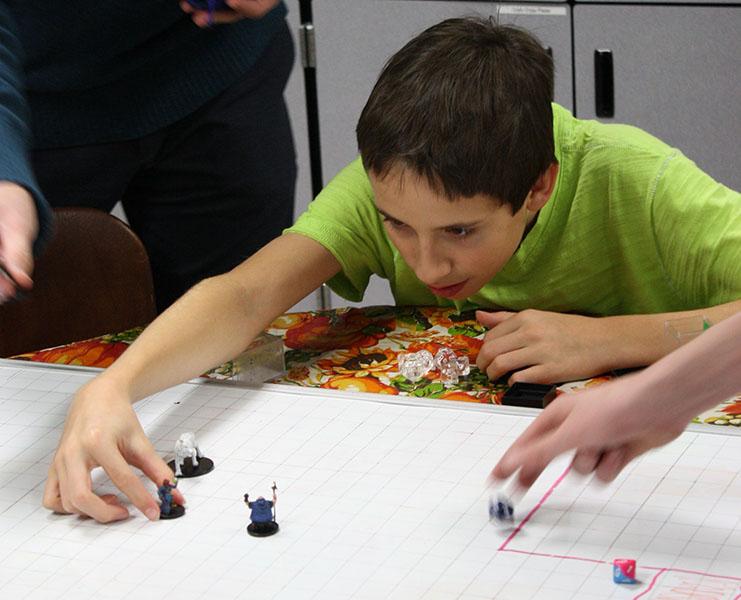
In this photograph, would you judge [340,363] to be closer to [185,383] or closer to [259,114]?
[185,383]

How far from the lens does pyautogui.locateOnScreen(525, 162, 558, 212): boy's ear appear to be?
140 cm

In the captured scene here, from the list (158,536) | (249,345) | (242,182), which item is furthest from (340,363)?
(242,182)

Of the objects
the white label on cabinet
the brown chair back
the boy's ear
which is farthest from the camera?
the white label on cabinet

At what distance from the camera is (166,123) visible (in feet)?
5.78

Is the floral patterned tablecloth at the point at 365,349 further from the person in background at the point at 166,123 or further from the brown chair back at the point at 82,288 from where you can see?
the person in background at the point at 166,123

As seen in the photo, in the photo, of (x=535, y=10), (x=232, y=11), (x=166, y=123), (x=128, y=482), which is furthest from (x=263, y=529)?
(x=535, y=10)

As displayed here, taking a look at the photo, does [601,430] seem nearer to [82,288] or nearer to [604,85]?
[82,288]

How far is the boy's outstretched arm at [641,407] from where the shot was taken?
82 cm

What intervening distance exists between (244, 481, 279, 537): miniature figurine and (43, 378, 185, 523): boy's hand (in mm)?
91

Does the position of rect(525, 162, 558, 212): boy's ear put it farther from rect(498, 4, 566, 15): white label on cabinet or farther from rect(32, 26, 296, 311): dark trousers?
rect(498, 4, 566, 15): white label on cabinet

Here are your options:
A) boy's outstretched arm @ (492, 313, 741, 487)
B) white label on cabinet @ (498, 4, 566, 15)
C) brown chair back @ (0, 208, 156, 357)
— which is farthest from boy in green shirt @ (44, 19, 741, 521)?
white label on cabinet @ (498, 4, 566, 15)

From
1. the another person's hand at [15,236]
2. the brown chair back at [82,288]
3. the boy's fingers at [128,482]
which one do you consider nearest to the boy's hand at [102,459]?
the boy's fingers at [128,482]

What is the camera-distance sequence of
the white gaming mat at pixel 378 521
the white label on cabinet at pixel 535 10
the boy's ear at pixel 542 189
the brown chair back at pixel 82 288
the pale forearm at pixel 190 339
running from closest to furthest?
the white gaming mat at pixel 378 521, the pale forearm at pixel 190 339, the boy's ear at pixel 542 189, the brown chair back at pixel 82 288, the white label on cabinet at pixel 535 10

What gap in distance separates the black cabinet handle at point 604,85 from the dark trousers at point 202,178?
978mm
